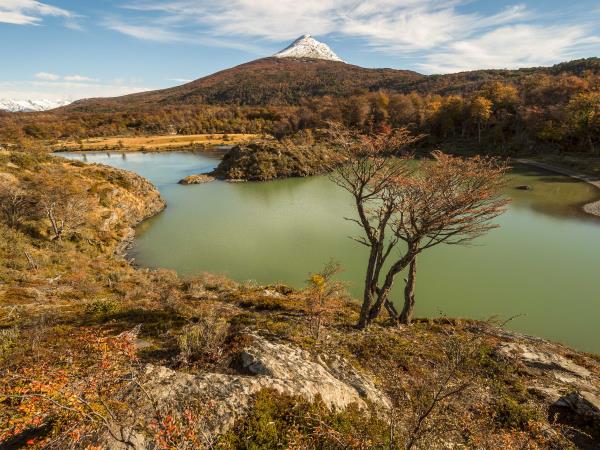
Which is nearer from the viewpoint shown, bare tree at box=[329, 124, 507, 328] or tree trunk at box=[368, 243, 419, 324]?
bare tree at box=[329, 124, 507, 328]

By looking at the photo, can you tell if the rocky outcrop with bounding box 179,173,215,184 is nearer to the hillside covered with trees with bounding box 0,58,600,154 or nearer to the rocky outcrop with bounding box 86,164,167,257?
the rocky outcrop with bounding box 86,164,167,257

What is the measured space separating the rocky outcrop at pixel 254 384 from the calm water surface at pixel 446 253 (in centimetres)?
900

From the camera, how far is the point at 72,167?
32688 mm

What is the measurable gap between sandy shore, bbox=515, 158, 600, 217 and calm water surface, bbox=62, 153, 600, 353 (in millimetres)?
1486

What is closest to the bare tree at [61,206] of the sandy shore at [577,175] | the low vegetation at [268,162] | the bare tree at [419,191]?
the bare tree at [419,191]

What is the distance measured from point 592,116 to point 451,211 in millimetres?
57621

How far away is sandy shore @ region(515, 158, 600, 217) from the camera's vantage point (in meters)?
31.2

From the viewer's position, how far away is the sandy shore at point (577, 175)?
31250 mm

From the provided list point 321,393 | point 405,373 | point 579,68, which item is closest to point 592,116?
point 405,373

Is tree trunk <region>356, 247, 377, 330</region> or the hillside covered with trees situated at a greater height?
the hillside covered with trees

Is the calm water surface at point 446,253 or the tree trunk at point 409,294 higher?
the tree trunk at point 409,294

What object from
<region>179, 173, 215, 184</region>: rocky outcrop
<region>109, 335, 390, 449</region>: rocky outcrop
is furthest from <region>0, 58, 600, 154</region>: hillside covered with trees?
<region>179, 173, 215, 184</region>: rocky outcrop

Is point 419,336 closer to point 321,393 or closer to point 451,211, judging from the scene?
point 451,211

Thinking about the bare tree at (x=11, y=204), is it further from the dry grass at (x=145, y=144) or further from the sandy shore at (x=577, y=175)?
the dry grass at (x=145, y=144)
